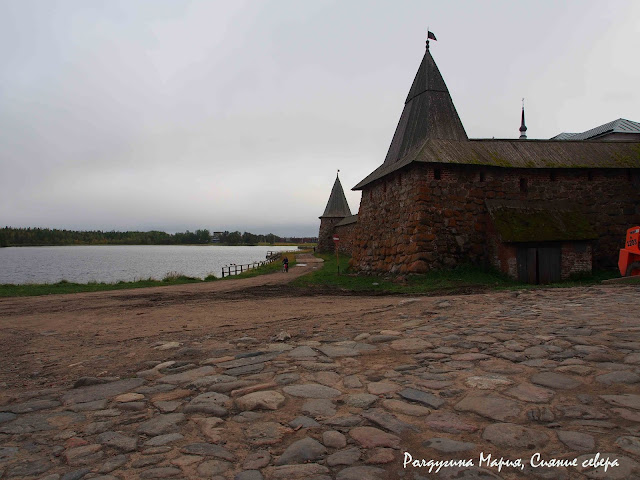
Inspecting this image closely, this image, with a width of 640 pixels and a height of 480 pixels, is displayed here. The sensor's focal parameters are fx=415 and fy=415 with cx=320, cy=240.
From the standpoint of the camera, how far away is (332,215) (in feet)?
143

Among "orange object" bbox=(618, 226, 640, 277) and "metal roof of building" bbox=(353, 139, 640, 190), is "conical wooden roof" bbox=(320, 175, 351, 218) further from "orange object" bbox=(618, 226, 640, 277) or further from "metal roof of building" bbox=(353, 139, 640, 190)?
"orange object" bbox=(618, 226, 640, 277)

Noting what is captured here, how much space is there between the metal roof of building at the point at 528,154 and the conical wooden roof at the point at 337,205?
26.1 metres

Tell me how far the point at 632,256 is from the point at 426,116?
347 inches

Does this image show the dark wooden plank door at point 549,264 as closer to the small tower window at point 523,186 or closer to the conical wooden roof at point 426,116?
the small tower window at point 523,186

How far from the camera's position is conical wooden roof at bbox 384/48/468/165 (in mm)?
16781

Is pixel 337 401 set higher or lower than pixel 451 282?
higher

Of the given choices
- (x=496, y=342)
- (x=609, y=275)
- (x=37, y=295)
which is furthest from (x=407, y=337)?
(x=37, y=295)

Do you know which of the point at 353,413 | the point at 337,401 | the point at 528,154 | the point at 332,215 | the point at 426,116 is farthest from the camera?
the point at 332,215

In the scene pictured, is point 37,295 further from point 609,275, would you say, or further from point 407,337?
point 609,275

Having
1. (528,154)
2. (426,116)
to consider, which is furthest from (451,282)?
(426,116)

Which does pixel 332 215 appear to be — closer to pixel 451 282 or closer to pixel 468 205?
pixel 468 205

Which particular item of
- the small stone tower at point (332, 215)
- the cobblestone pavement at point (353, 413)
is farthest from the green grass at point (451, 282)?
the small stone tower at point (332, 215)

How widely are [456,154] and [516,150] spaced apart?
289 centimetres

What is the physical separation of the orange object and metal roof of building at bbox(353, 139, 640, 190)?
4115 mm
